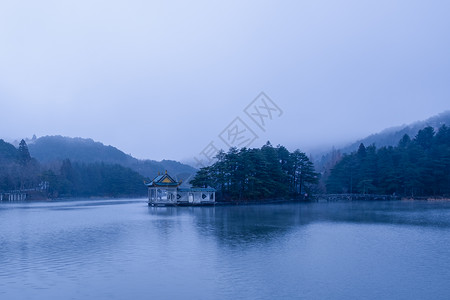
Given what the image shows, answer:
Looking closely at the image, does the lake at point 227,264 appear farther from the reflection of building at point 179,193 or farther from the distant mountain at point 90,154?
the distant mountain at point 90,154

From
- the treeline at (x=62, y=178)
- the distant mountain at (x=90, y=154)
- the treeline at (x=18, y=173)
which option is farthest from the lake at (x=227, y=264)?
the distant mountain at (x=90, y=154)

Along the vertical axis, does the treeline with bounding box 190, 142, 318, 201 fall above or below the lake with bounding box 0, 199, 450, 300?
above

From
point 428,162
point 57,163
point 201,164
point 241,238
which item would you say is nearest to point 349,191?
point 428,162

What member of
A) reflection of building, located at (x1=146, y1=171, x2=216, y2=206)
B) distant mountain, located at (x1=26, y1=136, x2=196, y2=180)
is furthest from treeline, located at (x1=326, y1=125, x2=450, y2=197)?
distant mountain, located at (x1=26, y1=136, x2=196, y2=180)

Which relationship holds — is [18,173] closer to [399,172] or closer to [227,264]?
[399,172]

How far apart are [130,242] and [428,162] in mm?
48642

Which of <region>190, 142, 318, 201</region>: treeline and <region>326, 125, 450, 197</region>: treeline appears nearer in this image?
<region>190, 142, 318, 201</region>: treeline

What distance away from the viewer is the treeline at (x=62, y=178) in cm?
6725

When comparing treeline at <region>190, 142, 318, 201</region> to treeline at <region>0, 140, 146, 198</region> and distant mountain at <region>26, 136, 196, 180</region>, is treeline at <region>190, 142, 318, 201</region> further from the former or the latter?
distant mountain at <region>26, 136, 196, 180</region>

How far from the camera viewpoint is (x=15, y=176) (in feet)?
218

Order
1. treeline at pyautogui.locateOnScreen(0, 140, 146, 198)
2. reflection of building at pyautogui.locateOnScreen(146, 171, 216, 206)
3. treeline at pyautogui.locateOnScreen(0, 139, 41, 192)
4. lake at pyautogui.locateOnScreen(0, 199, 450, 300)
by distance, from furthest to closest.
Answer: treeline at pyautogui.locateOnScreen(0, 140, 146, 198)
treeline at pyautogui.locateOnScreen(0, 139, 41, 192)
reflection of building at pyautogui.locateOnScreen(146, 171, 216, 206)
lake at pyautogui.locateOnScreen(0, 199, 450, 300)

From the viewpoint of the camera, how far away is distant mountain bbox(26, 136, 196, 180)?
482ft

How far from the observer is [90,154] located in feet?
520

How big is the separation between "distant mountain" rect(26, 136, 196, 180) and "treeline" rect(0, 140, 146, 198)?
171ft
